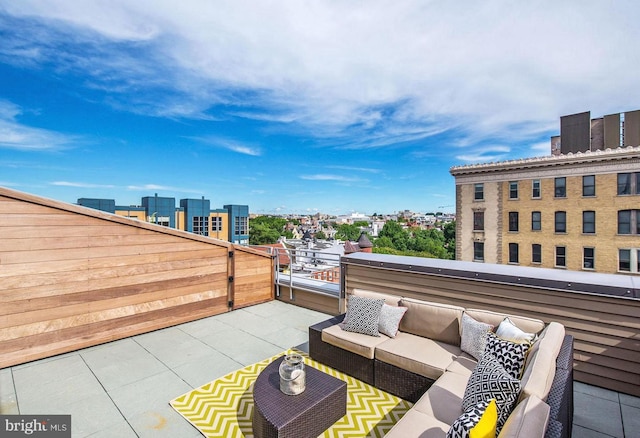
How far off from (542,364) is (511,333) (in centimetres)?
64

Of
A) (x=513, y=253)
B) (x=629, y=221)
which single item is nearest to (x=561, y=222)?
(x=629, y=221)

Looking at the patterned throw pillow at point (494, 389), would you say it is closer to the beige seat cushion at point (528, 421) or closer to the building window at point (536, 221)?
the beige seat cushion at point (528, 421)

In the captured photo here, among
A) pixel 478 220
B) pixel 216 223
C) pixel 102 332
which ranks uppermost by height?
pixel 478 220

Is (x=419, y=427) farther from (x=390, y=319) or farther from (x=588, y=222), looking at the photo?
(x=588, y=222)

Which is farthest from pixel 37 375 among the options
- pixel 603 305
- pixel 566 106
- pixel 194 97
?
pixel 566 106

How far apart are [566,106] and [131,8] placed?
2239 centimetres

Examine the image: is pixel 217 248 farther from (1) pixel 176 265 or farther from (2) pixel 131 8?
(2) pixel 131 8

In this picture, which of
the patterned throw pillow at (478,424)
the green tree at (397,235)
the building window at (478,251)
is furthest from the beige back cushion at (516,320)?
the green tree at (397,235)

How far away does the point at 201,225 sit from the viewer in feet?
78.2

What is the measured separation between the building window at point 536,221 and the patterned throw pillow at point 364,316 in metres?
20.3

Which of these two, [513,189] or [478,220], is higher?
[513,189]

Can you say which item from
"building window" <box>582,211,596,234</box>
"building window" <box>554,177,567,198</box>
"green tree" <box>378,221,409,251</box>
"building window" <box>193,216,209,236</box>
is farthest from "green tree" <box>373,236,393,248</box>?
"building window" <box>582,211,596,234</box>

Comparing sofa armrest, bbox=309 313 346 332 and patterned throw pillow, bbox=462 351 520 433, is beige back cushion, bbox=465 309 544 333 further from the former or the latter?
sofa armrest, bbox=309 313 346 332

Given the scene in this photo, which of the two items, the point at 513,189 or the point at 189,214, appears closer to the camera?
the point at 513,189
